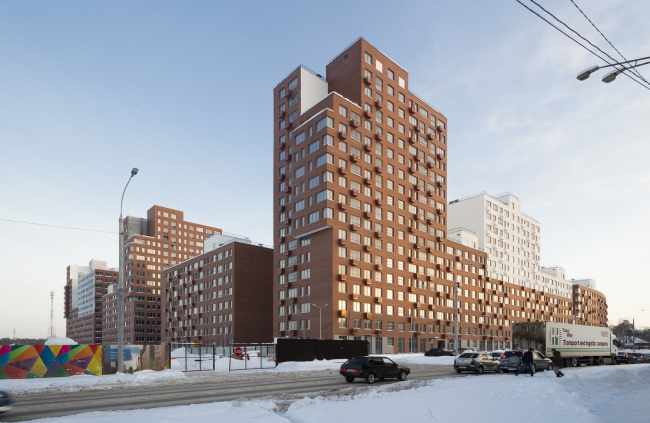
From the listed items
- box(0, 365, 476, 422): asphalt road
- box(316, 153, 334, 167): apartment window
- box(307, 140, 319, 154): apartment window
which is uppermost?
box(307, 140, 319, 154): apartment window

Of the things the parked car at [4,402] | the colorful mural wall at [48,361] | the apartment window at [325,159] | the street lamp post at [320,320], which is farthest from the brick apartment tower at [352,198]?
the parked car at [4,402]

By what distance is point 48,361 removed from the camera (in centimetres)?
2942

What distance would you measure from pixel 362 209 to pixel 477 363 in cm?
5117

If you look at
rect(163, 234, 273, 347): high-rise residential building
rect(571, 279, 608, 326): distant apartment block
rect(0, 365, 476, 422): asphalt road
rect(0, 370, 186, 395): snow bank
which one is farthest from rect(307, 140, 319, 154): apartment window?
rect(571, 279, 608, 326): distant apartment block

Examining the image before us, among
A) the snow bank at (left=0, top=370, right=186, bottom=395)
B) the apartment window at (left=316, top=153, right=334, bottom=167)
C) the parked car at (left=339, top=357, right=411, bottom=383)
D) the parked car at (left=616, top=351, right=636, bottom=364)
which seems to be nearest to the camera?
the snow bank at (left=0, top=370, right=186, bottom=395)

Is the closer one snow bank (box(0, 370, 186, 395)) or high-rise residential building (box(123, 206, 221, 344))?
snow bank (box(0, 370, 186, 395))

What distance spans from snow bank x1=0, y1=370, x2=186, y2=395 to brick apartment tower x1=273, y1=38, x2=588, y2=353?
159ft

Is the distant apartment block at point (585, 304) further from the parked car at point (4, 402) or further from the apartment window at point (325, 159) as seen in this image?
the parked car at point (4, 402)

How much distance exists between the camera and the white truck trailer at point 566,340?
4269 cm

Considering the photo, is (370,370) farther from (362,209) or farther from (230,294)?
(230,294)

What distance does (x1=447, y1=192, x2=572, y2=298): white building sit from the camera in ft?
409

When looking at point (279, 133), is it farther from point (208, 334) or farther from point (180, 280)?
point (180, 280)

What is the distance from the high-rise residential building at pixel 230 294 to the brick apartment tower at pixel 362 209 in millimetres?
20414

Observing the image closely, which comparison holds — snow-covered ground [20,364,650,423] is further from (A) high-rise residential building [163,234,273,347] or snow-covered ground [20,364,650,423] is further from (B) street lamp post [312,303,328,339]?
(A) high-rise residential building [163,234,273,347]
